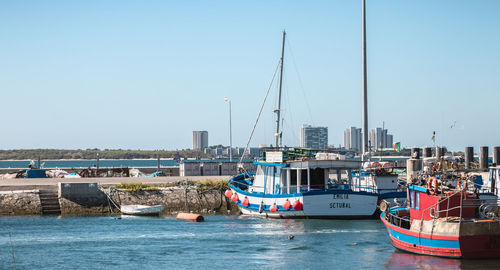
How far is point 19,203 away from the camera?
47.2m

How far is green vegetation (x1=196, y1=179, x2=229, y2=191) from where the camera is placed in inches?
1966

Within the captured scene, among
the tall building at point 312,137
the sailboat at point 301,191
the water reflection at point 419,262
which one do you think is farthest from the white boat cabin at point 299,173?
the tall building at point 312,137

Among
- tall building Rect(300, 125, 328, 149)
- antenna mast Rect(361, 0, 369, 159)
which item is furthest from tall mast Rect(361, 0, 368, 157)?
tall building Rect(300, 125, 328, 149)

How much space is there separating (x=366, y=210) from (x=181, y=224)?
36.0 ft

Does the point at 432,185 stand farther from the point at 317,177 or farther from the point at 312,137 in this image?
the point at 312,137

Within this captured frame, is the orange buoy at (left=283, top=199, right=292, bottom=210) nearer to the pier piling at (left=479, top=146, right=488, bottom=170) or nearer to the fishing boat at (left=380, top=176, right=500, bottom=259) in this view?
the fishing boat at (left=380, top=176, right=500, bottom=259)

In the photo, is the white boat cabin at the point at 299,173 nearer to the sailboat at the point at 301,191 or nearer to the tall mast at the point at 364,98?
the sailboat at the point at 301,191

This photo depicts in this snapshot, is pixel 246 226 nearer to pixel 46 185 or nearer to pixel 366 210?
pixel 366 210

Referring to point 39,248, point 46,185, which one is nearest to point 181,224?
point 39,248

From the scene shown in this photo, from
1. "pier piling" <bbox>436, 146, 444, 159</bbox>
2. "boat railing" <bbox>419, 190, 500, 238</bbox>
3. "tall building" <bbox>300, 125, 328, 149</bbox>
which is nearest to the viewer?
"boat railing" <bbox>419, 190, 500, 238</bbox>

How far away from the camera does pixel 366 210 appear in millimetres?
40875

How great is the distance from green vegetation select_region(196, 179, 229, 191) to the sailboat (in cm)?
200

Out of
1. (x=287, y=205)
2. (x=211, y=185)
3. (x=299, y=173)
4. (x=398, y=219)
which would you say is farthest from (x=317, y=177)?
(x=398, y=219)

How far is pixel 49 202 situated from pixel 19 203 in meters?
1.97
